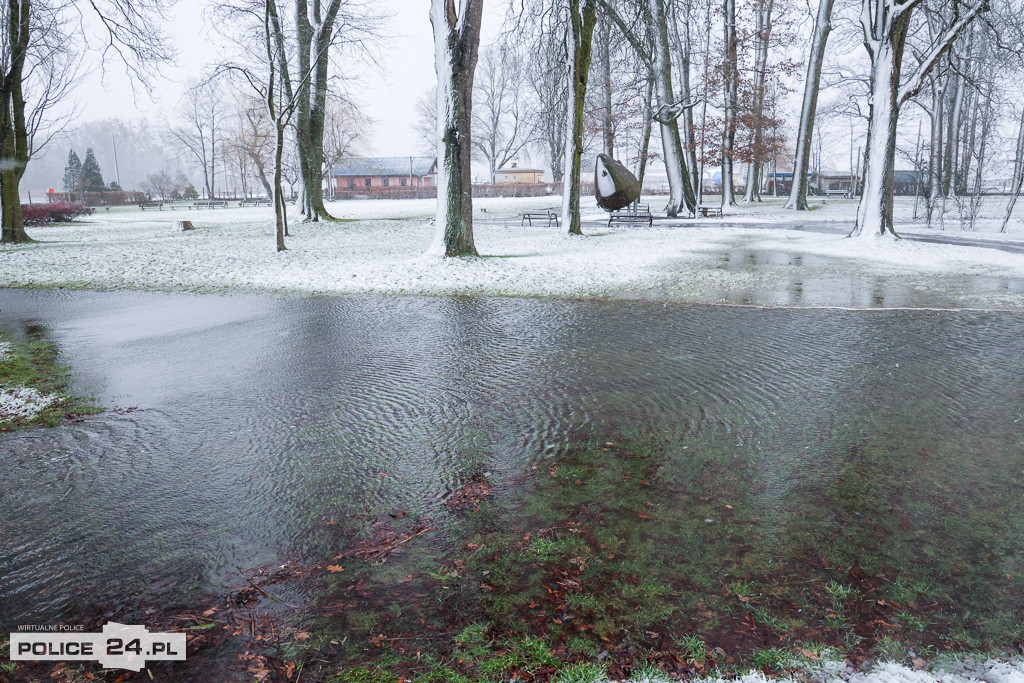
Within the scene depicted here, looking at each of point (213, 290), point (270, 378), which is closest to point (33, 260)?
point (213, 290)

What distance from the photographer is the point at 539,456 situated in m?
4.41

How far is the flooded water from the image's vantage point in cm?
316

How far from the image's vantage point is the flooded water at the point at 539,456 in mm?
3164

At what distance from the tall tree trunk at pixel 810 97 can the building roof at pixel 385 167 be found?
6140 centimetres

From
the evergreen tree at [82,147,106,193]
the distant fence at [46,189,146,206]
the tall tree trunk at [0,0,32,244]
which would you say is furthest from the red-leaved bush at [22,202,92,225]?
the evergreen tree at [82,147,106,193]

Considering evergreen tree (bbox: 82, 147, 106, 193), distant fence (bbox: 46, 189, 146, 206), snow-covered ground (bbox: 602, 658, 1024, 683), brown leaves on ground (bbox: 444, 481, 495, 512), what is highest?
evergreen tree (bbox: 82, 147, 106, 193)

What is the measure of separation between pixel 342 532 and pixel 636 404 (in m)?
2.78

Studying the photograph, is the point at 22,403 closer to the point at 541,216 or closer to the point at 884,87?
the point at 884,87

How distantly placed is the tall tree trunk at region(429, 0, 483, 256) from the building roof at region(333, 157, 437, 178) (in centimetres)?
7601

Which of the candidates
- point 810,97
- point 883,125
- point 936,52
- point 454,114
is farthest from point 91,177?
point 936,52

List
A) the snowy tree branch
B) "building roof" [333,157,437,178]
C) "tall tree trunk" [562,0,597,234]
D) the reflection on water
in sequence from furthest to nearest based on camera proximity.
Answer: "building roof" [333,157,437,178] → "tall tree trunk" [562,0,597,234] → the snowy tree branch → the reflection on water

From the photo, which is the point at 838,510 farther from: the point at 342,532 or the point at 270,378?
the point at 270,378

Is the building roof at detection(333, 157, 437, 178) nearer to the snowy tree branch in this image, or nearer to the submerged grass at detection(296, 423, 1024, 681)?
the snowy tree branch

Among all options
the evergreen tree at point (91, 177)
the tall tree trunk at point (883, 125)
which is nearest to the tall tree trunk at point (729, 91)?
the tall tree trunk at point (883, 125)
